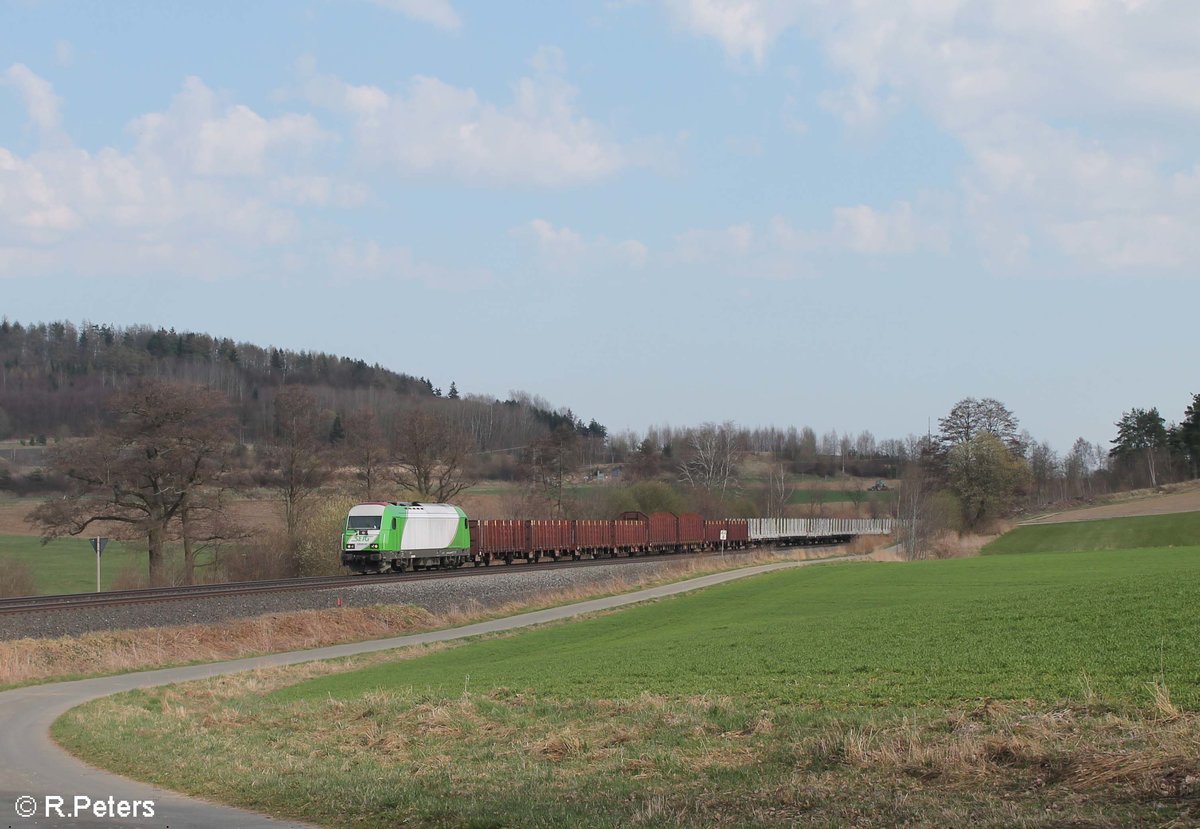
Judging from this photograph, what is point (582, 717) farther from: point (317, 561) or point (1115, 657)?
point (317, 561)

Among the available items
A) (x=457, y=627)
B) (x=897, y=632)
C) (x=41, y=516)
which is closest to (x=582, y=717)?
(x=897, y=632)

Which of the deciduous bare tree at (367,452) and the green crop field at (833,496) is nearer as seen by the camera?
the deciduous bare tree at (367,452)

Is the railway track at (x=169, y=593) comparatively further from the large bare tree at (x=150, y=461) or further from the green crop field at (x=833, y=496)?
the green crop field at (x=833, y=496)

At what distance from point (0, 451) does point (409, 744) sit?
137m

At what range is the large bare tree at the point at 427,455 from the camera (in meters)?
81.0

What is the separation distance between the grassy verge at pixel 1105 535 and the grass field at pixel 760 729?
5862 cm

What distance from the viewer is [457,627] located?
3981 cm

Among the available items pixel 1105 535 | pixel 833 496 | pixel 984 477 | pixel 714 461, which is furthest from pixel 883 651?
pixel 833 496

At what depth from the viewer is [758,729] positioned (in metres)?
11.7

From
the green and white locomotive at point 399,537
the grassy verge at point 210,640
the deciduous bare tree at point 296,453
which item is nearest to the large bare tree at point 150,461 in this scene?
the green and white locomotive at point 399,537

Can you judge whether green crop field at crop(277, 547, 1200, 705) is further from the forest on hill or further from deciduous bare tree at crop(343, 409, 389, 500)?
the forest on hill

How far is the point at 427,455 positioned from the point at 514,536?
18.9 m

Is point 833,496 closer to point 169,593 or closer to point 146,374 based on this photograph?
point 146,374

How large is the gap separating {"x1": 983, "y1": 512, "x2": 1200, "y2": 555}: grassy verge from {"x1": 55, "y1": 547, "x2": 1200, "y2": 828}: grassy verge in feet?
191
